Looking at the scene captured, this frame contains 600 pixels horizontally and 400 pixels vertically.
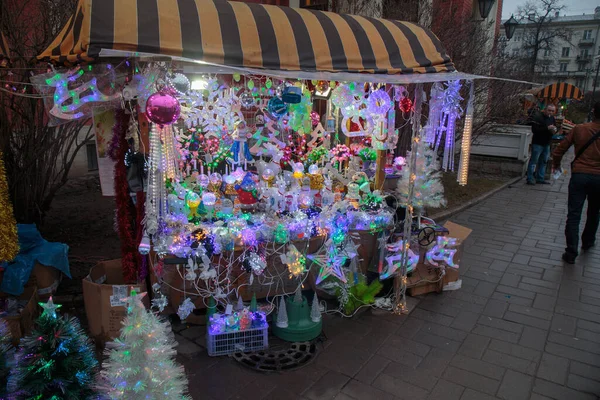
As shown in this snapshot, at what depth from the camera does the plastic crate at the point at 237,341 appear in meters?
3.71

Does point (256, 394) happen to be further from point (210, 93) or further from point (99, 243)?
point (99, 243)

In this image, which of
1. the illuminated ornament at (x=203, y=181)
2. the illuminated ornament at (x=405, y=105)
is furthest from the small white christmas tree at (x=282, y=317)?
the illuminated ornament at (x=405, y=105)

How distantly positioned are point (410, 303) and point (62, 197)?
6.61m

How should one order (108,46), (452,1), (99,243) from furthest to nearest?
(452,1) < (99,243) < (108,46)

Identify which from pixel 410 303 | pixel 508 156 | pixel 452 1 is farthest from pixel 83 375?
pixel 508 156

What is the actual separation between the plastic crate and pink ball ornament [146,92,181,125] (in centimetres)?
188

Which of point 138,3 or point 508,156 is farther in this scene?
point 508,156

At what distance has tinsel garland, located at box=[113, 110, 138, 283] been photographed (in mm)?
3672

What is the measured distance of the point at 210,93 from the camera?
4.45m

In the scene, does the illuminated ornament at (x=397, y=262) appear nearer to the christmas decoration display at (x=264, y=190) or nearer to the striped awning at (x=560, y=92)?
the christmas decoration display at (x=264, y=190)

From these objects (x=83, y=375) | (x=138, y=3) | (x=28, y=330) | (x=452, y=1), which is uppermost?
(x=452, y=1)

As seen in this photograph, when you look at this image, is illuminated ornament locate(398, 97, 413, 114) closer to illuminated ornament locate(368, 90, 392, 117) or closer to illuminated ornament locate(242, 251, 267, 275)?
illuminated ornament locate(368, 90, 392, 117)

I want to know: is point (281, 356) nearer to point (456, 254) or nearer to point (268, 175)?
point (268, 175)

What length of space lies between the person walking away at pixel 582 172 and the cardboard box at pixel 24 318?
644 centimetres
